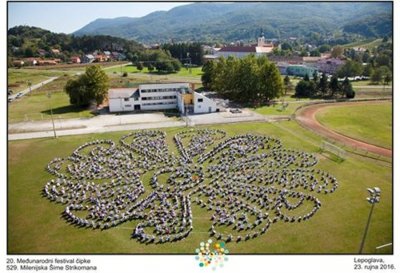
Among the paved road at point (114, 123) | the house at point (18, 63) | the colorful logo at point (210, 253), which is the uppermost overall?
the house at point (18, 63)

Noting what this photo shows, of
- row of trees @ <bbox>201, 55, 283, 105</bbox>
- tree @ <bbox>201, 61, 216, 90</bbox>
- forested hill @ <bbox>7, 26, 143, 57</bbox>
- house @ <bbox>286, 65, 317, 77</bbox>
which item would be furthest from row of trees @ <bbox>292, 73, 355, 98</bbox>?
forested hill @ <bbox>7, 26, 143, 57</bbox>

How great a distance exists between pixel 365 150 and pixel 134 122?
32.6m

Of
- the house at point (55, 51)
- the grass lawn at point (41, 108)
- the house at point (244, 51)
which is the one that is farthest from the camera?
the house at point (244, 51)

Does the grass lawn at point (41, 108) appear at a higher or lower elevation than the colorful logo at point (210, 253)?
higher

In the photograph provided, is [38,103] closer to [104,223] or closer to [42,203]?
[42,203]

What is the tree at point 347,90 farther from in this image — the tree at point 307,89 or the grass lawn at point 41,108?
the grass lawn at point 41,108

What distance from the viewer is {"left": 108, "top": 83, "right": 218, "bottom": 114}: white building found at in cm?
5575

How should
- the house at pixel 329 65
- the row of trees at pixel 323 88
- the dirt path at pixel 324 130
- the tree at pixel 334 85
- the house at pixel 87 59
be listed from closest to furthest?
the dirt path at pixel 324 130 < the tree at pixel 334 85 < the row of trees at pixel 323 88 < the house at pixel 329 65 < the house at pixel 87 59

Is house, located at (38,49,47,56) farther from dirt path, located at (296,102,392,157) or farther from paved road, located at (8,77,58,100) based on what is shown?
dirt path, located at (296,102,392,157)

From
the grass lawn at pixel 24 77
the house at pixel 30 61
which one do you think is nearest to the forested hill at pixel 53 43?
the house at pixel 30 61

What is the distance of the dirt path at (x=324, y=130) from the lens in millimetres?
39031

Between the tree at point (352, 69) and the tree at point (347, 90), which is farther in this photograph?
the tree at point (352, 69)

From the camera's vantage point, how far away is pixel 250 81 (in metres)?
61.5

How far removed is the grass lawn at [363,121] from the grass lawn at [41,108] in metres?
39.8
